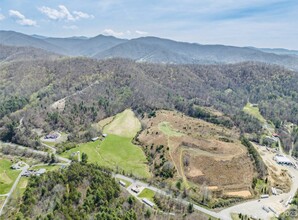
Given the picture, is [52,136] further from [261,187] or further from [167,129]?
[261,187]

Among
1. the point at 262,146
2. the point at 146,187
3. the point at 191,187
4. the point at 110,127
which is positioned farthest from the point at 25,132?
the point at 262,146

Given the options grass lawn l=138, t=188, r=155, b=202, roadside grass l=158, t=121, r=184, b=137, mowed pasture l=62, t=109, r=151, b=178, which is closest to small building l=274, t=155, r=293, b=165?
roadside grass l=158, t=121, r=184, b=137

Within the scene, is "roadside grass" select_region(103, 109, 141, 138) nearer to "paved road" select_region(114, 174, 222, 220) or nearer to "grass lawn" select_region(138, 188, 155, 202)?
"paved road" select_region(114, 174, 222, 220)

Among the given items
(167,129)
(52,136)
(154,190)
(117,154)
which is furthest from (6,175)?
(167,129)

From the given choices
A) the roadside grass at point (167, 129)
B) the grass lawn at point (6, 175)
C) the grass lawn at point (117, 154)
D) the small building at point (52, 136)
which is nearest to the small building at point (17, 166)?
the grass lawn at point (6, 175)

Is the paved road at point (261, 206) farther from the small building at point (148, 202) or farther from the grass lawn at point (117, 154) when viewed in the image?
the grass lawn at point (117, 154)

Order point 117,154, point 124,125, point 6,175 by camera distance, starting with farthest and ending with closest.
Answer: point 124,125, point 117,154, point 6,175

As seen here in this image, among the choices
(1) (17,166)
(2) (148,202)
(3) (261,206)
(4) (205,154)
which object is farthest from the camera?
(4) (205,154)

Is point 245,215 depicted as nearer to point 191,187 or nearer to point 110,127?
point 191,187
